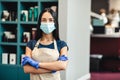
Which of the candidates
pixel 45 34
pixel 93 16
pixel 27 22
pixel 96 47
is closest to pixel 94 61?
pixel 96 47

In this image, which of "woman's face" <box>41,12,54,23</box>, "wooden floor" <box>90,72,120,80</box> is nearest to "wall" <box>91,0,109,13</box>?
"wooden floor" <box>90,72,120,80</box>

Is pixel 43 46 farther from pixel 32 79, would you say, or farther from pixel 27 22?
pixel 27 22

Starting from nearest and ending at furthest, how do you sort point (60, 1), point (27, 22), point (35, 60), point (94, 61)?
point (35, 60)
point (60, 1)
point (27, 22)
point (94, 61)

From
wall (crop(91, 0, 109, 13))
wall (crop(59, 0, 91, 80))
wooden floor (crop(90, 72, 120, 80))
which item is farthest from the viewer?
wall (crop(91, 0, 109, 13))

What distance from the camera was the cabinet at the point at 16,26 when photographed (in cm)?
382

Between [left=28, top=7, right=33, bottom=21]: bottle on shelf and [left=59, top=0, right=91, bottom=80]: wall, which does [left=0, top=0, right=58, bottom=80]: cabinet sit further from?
[left=59, top=0, right=91, bottom=80]: wall

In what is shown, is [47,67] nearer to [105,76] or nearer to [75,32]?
[75,32]

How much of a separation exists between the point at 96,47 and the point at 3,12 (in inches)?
106

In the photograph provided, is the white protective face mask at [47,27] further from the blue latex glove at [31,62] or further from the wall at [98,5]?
the wall at [98,5]

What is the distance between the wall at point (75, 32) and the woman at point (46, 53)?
3.67 feet

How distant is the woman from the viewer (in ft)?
7.30

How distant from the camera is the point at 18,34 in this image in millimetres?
3842

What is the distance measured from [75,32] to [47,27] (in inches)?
64.9

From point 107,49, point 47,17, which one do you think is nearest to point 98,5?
point 107,49
